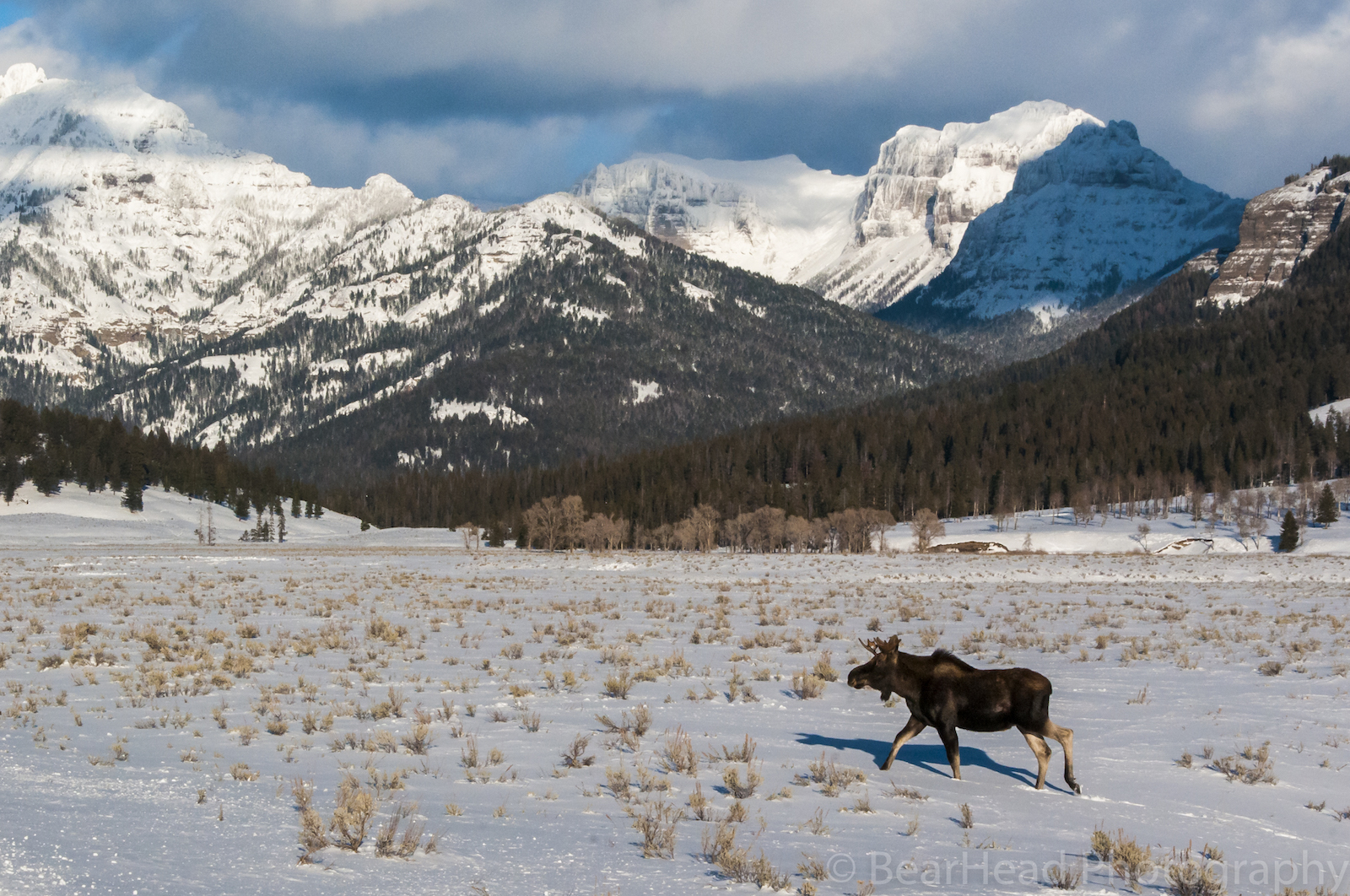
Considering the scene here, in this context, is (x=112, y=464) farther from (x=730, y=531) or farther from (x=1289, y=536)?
(x=1289, y=536)

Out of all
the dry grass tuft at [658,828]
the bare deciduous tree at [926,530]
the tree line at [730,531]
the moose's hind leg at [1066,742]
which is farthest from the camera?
the tree line at [730,531]

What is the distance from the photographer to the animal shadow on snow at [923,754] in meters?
10.7

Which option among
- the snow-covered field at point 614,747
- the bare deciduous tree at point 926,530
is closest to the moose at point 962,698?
the snow-covered field at point 614,747

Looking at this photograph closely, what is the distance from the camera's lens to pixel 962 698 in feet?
32.9

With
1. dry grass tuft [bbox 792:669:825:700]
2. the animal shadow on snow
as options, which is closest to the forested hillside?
dry grass tuft [bbox 792:669:825:700]

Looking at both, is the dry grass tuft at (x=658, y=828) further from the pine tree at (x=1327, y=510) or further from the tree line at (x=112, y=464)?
the tree line at (x=112, y=464)

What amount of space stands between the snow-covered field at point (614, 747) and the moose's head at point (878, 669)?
0.92 meters

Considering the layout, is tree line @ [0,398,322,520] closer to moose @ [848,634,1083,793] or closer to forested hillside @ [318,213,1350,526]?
forested hillside @ [318,213,1350,526]

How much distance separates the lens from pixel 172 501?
5074 inches

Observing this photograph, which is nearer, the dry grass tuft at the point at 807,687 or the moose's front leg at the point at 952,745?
the moose's front leg at the point at 952,745

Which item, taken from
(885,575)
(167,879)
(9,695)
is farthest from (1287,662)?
(885,575)

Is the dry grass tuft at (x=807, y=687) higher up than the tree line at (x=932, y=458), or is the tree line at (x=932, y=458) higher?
the tree line at (x=932, y=458)

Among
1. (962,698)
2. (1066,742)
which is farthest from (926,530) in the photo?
(962,698)

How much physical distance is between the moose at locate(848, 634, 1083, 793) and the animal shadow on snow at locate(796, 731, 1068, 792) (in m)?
0.36
